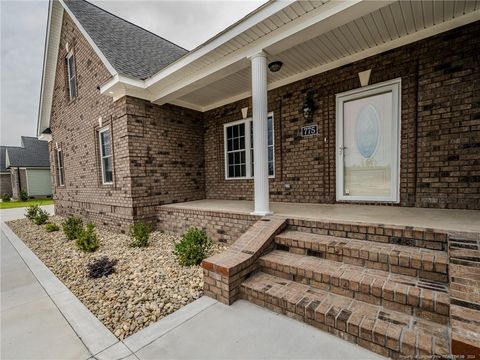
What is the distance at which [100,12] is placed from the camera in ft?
23.9

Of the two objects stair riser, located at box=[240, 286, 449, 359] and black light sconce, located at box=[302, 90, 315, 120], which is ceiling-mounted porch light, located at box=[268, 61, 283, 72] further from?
stair riser, located at box=[240, 286, 449, 359]

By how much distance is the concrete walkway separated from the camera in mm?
1621

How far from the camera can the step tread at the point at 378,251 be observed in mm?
1949

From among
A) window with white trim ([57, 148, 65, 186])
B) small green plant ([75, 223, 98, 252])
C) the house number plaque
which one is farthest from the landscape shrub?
window with white trim ([57, 148, 65, 186])

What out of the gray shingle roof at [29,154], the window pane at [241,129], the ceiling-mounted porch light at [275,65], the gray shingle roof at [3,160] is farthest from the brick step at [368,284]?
the gray shingle roof at [3,160]

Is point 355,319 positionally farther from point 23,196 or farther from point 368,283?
point 23,196

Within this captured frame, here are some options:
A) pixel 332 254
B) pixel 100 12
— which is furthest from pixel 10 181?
pixel 332 254

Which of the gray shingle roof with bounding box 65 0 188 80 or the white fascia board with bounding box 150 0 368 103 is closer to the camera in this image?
the white fascia board with bounding box 150 0 368 103

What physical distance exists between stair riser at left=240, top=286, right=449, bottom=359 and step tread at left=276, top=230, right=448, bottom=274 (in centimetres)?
69

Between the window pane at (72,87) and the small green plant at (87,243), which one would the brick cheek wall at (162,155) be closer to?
the small green plant at (87,243)

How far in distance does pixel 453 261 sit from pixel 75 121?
9.40 metres

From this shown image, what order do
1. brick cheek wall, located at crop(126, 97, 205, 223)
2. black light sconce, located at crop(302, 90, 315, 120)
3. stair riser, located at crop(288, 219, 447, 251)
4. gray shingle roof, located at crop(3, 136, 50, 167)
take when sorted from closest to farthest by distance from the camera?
stair riser, located at crop(288, 219, 447, 251) → black light sconce, located at crop(302, 90, 315, 120) → brick cheek wall, located at crop(126, 97, 205, 223) → gray shingle roof, located at crop(3, 136, 50, 167)

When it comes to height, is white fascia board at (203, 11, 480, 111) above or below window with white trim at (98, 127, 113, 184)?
above

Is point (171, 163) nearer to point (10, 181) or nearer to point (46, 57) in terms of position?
point (46, 57)
